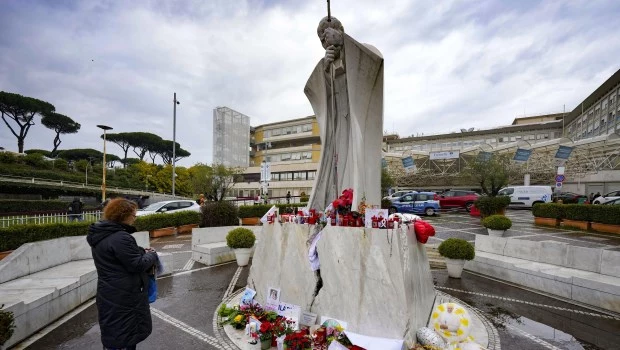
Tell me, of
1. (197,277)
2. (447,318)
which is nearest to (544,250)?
(447,318)

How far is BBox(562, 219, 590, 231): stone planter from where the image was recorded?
1577 cm

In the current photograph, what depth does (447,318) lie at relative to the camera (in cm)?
438

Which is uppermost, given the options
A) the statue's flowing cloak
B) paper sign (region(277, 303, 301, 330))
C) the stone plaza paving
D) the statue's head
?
the statue's head

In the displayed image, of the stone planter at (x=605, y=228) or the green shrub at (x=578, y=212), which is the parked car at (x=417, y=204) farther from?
the stone planter at (x=605, y=228)

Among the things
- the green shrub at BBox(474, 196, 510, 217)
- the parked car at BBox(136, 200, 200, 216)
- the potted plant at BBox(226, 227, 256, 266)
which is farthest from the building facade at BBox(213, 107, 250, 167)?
the potted plant at BBox(226, 227, 256, 266)

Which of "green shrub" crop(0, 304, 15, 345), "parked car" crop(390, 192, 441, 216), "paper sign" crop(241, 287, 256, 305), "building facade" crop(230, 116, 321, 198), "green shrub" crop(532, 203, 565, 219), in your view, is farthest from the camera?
"building facade" crop(230, 116, 321, 198)

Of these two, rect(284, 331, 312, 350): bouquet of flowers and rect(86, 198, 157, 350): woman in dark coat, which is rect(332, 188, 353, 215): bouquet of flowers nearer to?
rect(284, 331, 312, 350): bouquet of flowers

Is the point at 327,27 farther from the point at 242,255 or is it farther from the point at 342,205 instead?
the point at 242,255

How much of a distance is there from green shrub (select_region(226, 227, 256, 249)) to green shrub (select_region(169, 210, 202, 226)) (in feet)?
24.6

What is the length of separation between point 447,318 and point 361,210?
2026mm

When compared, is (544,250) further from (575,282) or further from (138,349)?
(138,349)

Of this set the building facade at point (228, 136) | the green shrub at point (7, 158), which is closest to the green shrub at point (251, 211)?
the building facade at point (228, 136)

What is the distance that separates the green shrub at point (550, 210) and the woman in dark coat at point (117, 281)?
21.0m

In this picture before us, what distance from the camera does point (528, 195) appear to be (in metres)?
26.2
